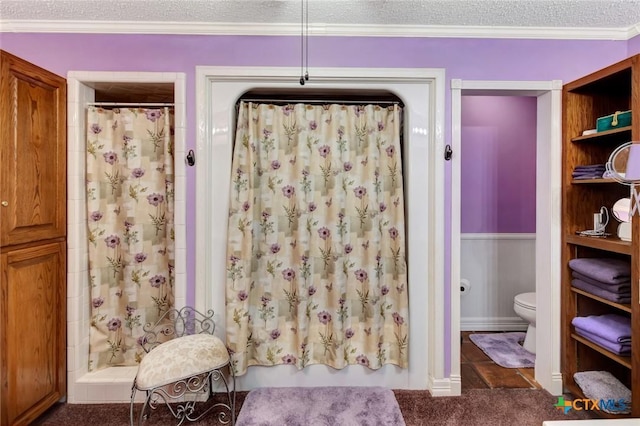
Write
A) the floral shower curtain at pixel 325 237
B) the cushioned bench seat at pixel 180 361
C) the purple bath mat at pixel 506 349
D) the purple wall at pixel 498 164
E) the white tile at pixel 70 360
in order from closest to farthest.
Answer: the cushioned bench seat at pixel 180 361 < the white tile at pixel 70 360 < the floral shower curtain at pixel 325 237 < the purple bath mat at pixel 506 349 < the purple wall at pixel 498 164

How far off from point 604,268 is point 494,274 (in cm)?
143

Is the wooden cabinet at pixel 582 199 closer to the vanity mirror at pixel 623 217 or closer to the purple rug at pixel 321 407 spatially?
the vanity mirror at pixel 623 217

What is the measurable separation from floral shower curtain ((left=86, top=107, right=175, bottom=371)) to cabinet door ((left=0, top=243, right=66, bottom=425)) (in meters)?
0.19

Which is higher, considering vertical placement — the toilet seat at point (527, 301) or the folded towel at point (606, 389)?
the toilet seat at point (527, 301)

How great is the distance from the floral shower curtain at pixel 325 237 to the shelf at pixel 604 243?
1.05 metres

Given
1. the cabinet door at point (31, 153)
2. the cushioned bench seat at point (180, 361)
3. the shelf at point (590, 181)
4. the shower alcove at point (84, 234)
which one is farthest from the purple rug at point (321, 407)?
the shelf at point (590, 181)

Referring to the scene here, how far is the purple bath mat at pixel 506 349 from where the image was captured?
8.53ft

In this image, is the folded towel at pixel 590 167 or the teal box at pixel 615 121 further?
the folded towel at pixel 590 167

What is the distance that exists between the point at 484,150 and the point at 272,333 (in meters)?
2.53

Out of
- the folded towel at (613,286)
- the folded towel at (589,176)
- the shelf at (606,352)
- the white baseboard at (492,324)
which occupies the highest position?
the folded towel at (589,176)

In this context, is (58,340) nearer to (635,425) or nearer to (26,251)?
(26,251)

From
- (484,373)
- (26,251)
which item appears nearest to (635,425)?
(484,373)

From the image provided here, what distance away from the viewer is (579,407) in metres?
2.05

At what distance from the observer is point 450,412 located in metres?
2.02
